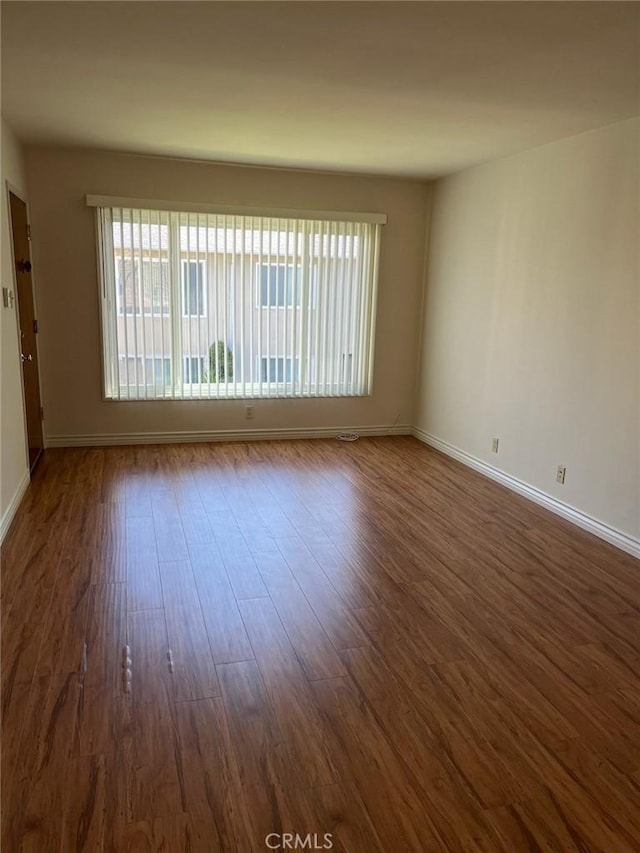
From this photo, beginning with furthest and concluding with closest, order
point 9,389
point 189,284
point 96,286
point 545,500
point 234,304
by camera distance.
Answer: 1. point 234,304
2. point 189,284
3. point 96,286
4. point 545,500
5. point 9,389

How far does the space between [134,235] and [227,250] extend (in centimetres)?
82

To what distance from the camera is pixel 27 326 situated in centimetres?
471

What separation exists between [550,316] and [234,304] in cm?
279

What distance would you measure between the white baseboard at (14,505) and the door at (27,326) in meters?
0.46

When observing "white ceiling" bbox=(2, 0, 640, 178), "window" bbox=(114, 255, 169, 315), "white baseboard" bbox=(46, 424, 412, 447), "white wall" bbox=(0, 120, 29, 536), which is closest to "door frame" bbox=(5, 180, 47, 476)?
"white wall" bbox=(0, 120, 29, 536)

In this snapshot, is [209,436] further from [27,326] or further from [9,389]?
[9,389]

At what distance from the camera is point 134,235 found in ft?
16.4

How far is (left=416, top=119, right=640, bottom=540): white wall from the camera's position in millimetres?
3457

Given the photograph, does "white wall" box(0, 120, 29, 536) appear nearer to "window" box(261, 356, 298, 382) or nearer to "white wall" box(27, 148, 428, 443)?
"white wall" box(27, 148, 428, 443)

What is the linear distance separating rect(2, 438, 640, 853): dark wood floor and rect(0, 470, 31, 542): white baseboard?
0.21ft

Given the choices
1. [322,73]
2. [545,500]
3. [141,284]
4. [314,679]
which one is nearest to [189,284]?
[141,284]

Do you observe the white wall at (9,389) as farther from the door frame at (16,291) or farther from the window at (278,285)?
the window at (278,285)

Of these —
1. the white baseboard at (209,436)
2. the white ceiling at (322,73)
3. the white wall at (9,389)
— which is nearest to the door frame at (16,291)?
the white wall at (9,389)

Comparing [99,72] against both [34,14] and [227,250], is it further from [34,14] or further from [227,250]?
[227,250]
